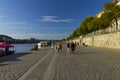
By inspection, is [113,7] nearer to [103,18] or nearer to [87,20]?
[103,18]

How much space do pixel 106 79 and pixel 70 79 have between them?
1.56 meters

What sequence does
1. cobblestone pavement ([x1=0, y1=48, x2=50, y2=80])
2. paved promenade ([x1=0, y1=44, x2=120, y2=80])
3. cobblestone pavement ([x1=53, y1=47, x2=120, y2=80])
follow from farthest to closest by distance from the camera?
1. cobblestone pavement ([x1=0, y1=48, x2=50, y2=80])
2. paved promenade ([x1=0, y1=44, x2=120, y2=80])
3. cobblestone pavement ([x1=53, y1=47, x2=120, y2=80])

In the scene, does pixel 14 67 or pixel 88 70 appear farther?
pixel 14 67

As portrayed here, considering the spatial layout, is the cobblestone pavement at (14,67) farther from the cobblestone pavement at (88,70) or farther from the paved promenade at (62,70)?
the cobblestone pavement at (88,70)

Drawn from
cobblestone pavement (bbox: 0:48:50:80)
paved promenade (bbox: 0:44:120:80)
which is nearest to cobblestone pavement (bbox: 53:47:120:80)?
paved promenade (bbox: 0:44:120:80)

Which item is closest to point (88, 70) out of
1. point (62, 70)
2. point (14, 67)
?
point (62, 70)

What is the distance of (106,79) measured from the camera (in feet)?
36.9

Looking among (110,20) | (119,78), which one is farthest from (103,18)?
(119,78)

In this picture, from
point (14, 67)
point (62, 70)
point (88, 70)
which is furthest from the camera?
point (14, 67)

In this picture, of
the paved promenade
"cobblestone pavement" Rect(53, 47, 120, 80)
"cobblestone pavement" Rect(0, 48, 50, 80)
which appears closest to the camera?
"cobblestone pavement" Rect(53, 47, 120, 80)

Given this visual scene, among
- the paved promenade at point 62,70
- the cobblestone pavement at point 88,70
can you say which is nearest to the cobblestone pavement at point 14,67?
the paved promenade at point 62,70

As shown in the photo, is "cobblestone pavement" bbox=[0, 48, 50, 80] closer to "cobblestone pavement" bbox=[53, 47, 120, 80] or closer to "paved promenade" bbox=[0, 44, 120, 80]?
"paved promenade" bbox=[0, 44, 120, 80]

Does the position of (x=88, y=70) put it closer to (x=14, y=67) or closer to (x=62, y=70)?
(x=62, y=70)

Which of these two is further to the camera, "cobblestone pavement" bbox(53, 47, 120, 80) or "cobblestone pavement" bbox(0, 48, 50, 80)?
"cobblestone pavement" bbox(0, 48, 50, 80)
